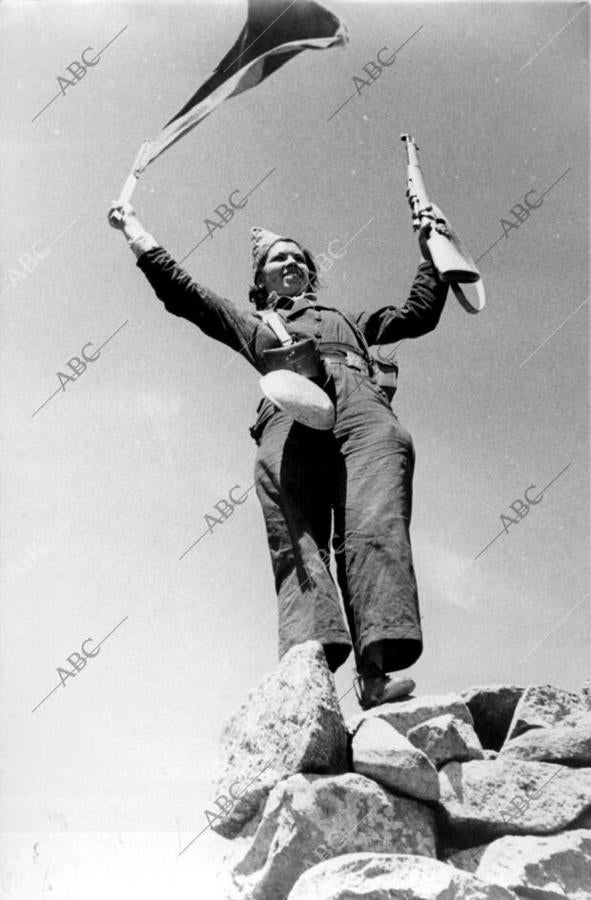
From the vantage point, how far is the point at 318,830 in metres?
2.69

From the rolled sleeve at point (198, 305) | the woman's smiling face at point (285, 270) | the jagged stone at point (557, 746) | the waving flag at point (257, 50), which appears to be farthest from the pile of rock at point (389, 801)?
the waving flag at point (257, 50)

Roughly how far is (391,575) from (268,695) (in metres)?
0.81

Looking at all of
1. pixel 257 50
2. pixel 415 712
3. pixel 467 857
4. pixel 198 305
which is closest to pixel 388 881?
pixel 467 857

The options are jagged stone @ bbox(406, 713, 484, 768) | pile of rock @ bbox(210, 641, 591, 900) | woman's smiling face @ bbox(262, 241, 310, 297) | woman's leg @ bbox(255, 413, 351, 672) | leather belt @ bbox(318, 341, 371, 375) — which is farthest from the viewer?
woman's smiling face @ bbox(262, 241, 310, 297)

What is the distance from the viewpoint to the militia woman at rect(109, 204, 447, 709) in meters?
3.71

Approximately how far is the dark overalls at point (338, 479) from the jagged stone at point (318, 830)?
0.87m

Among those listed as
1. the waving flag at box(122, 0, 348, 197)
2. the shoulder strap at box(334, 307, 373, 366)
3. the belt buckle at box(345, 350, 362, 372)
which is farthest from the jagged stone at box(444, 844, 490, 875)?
the waving flag at box(122, 0, 348, 197)

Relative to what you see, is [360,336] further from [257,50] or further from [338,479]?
[257,50]

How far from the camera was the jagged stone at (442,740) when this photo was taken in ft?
10.1

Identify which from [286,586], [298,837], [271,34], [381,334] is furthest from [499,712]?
[271,34]

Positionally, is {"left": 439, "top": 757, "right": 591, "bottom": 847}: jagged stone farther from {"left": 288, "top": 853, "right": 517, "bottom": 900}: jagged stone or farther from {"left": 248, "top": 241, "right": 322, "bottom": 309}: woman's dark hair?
{"left": 248, "top": 241, "right": 322, "bottom": 309}: woman's dark hair

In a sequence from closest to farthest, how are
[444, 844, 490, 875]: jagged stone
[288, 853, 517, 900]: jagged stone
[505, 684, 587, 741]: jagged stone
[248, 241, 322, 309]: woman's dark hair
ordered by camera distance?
A: [288, 853, 517, 900]: jagged stone, [444, 844, 490, 875]: jagged stone, [505, 684, 587, 741]: jagged stone, [248, 241, 322, 309]: woman's dark hair

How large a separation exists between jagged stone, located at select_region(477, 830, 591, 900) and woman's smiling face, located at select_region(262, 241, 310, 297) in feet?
10.4

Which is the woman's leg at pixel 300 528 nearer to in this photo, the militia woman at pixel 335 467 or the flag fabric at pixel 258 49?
the militia woman at pixel 335 467
